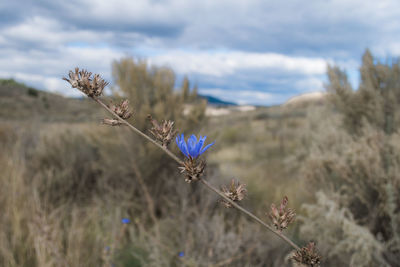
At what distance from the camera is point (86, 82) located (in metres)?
0.76

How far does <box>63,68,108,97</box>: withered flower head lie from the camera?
767 mm

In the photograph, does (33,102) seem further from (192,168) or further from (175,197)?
(192,168)

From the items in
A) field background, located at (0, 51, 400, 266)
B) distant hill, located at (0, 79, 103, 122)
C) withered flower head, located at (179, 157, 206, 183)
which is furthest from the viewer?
distant hill, located at (0, 79, 103, 122)

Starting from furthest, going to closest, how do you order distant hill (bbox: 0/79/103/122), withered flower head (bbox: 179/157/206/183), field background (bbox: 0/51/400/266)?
distant hill (bbox: 0/79/103/122), field background (bbox: 0/51/400/266), withered flower head (bbox: 179/157/206/183)

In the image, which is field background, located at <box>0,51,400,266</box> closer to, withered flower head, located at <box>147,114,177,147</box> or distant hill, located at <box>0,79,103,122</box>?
withered flower head, located at <box>147,114,177,147</box>

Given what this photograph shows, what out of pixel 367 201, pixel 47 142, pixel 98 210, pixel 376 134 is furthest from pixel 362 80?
pixel 47 142

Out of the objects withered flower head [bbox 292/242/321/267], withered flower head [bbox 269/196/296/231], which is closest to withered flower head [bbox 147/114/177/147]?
withered flower head [bbox 269/196/296/231]

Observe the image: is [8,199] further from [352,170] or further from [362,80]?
[362,80]

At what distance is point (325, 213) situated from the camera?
361 cm

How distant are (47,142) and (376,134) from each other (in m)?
5.77

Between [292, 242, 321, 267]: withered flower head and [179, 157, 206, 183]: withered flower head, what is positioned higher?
[179, 157, 206, 183]: withered flower head

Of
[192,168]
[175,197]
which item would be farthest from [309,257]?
[175,197]

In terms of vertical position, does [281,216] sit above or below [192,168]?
below

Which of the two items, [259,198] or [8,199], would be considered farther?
[259,198]
